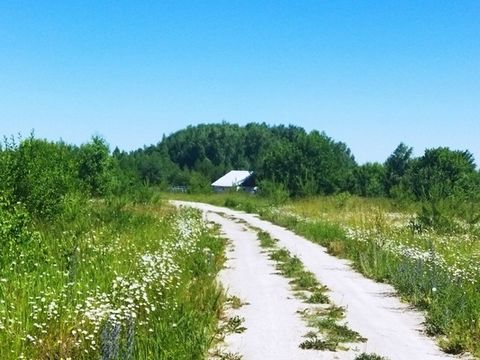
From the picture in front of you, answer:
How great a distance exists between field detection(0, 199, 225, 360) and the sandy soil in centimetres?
71

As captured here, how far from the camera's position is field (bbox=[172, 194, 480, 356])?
8328 millimetres

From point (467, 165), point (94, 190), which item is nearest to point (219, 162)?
point (467, 165)

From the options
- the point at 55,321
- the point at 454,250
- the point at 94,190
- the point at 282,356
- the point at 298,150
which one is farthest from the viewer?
the point at 298,150

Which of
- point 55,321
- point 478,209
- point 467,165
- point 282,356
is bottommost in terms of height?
point 282,356

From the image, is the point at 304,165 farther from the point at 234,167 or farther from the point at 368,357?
the point at 368,357

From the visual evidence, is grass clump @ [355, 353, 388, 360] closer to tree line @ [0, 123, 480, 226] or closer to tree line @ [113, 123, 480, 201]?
tree line @ [0, 123, 480, 226]

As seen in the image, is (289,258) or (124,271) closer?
(124,271)

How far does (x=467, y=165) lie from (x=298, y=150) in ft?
73.4

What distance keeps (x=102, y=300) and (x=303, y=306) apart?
457 centimetres

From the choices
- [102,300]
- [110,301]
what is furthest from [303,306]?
[102,300]

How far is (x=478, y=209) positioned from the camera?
21578mm

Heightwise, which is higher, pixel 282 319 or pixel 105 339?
pixel 105 339

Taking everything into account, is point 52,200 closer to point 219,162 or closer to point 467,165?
point 467,165

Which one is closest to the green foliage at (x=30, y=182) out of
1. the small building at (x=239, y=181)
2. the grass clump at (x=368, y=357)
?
the grass clump at (x=368, y=357)
